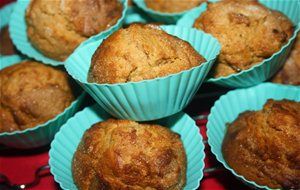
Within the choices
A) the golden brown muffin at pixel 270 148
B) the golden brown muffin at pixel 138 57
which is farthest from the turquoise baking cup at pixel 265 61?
the golden brown muffin at pixel 138 57

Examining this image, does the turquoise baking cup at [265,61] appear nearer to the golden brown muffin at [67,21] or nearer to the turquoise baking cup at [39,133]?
the golden brown muffin at [67,21]

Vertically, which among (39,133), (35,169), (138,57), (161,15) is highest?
(138,57)

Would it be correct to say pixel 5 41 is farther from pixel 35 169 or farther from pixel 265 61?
pixel 265 61

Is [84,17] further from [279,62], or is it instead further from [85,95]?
[279,62]

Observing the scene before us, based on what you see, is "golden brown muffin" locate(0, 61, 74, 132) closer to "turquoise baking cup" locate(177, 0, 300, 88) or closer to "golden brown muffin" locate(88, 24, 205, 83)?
"golden brown muffin" locate(88, 24, 205, 83)

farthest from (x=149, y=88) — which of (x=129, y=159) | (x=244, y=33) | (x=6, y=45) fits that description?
(x=6, y=45)

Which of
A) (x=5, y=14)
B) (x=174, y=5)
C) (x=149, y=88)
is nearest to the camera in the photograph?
(x=149, y=88)
